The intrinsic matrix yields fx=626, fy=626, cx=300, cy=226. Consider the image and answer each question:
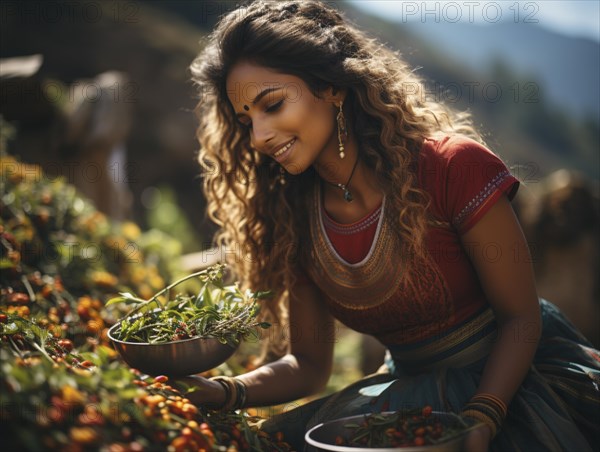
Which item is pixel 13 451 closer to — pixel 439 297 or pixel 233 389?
pixel 233 389

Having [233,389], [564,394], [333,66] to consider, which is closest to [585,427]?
[564,394]

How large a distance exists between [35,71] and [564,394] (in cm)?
466

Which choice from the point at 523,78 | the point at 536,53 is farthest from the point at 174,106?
the point at 523,78

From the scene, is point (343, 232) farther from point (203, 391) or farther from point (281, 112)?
point (203, 391)

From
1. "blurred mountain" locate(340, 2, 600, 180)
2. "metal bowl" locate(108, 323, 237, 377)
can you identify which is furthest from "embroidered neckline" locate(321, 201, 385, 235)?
"blurred mountain" locate(340, 2, 600, 180)

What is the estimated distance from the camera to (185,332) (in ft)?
7.04

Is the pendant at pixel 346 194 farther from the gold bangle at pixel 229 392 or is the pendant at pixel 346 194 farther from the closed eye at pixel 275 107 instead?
the gold bangle at pixel 229 392

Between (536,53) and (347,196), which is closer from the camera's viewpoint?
(347,196)

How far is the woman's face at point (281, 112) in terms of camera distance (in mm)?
2393

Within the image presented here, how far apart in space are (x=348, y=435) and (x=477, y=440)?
406mm

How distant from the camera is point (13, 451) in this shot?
147cm

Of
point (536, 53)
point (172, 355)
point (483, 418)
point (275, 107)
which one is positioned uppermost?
point (275, 107)

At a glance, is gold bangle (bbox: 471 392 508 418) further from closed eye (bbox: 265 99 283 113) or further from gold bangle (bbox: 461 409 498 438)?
closed eye (bbox: 265 99 283 113)

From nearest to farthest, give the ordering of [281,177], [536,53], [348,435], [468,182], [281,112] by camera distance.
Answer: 1. [348,435]
2. [468,182]
3. [281,112]
4. [281,177]
5. [536,53]
